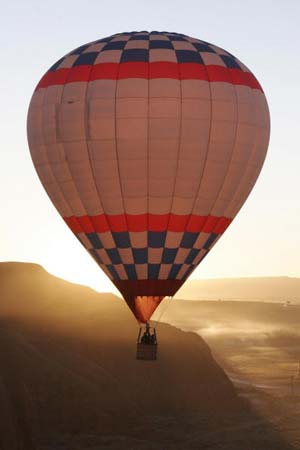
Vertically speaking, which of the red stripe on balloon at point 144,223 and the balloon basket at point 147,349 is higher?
the red stripe on balloon at point 144,223

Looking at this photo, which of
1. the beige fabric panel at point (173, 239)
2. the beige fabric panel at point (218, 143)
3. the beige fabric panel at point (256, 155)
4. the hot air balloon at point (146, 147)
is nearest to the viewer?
the hot air balloon at point (146, 147)

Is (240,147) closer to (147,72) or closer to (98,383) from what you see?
(147,72)

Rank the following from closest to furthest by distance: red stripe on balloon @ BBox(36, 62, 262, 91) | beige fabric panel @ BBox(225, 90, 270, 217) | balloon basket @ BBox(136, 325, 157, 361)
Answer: balloon basket @ BBox(136, 325, 157, 361) < red stripe on balloon @ BBox(36, 62, 262, 91) < beige fabric panel @ BBox(225, 90, 270, 217)

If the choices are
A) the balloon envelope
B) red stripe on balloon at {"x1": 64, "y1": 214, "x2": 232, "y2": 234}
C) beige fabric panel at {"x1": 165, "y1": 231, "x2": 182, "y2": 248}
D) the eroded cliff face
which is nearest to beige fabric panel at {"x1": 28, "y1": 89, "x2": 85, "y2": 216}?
the balloon envelope

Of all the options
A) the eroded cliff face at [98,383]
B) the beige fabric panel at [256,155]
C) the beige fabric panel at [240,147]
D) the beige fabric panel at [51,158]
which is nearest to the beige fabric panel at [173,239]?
the beige fabric panel at [240,147]

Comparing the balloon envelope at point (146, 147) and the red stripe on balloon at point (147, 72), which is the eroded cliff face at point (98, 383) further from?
the red stripe on balloon at point (147, 72)

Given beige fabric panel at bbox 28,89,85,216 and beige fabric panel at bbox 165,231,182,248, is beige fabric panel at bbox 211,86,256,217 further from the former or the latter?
beige fabric panel at bbox 28,89,85,216

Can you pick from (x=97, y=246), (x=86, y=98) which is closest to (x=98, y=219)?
(x=97, y=246)

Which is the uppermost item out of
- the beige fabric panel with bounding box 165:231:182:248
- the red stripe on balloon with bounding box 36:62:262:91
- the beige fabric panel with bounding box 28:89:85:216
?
the red stripe on balloon with bounding box 36:62:262:91
